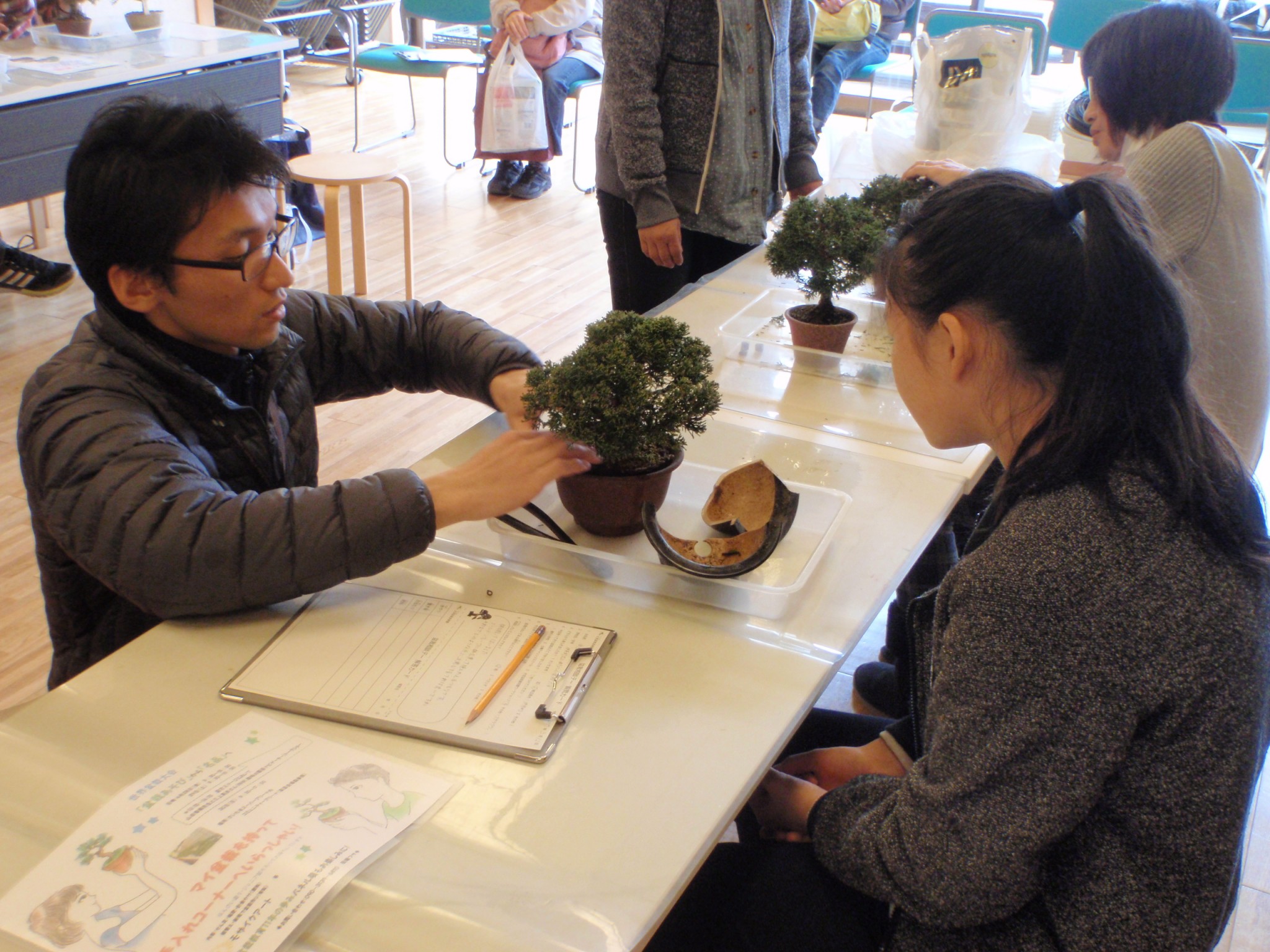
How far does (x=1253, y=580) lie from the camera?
780mm

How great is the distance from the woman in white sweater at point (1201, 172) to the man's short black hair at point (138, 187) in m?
1.30

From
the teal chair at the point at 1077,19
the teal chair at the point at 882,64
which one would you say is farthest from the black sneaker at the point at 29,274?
the teal chair at the point at 1077,19

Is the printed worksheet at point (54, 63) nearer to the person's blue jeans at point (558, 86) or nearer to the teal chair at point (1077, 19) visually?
the person's blue jeans at point (558, 86)

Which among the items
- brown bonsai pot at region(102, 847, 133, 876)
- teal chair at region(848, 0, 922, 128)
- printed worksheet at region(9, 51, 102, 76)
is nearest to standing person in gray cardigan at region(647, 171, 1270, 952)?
brown bonsai pot at region(102, 847, 133, 876)

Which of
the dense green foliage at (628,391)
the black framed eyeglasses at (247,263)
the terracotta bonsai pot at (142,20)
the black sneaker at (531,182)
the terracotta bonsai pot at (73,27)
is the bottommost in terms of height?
the black sneaker at (531,182)

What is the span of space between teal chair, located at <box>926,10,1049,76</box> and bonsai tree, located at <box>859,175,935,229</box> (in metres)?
2.33

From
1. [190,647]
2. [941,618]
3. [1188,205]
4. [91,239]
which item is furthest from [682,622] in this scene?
[1188,205]

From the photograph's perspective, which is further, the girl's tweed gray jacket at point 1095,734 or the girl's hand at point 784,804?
the girl's hand at point 784,804

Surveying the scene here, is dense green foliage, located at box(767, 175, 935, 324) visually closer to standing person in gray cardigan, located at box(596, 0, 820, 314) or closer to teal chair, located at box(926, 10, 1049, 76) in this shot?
standing person in gray cardigan, located at box(596, 0, 820, 314)

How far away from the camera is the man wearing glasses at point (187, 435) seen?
96 cm

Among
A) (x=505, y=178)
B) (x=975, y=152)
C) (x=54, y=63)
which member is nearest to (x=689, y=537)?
(x=975, y=152)

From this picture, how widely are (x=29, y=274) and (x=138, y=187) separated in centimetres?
310

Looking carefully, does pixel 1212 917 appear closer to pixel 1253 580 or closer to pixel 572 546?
pixel 1253 580

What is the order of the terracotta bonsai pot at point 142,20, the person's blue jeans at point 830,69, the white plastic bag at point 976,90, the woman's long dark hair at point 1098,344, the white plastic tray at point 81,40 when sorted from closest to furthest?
the woman's long dark hair at point 1098,344 < the white plastic bag at point 976,90 < the white plastic tray at point 81,40 < the terracotta bonsai pot at point 142,20 < the person's blue jeans at point 830,69
